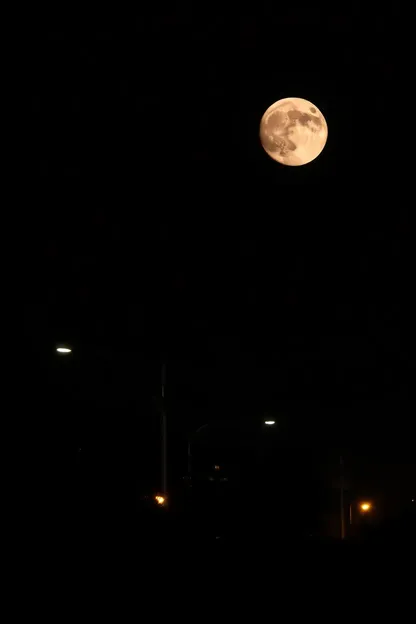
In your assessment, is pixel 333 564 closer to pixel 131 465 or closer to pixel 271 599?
pixel 271 599

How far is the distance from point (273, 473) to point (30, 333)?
973cm

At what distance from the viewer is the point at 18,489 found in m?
5.46

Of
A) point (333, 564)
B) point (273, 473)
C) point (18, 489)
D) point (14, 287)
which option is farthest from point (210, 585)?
point (273, 473)

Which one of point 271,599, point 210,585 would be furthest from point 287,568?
point 210,585

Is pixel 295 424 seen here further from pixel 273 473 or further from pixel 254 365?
pixel 254 365

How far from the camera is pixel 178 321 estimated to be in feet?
47.5

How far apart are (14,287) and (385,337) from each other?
9.03 m

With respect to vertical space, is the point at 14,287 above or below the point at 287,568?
above

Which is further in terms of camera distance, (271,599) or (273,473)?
(273,473)

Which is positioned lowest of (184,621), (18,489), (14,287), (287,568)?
(184,621)

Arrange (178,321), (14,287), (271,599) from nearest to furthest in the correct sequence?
(271,599) < (14,287) < (178,321)

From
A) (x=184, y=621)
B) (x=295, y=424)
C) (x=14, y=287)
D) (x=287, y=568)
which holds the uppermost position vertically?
(x=14, y=287)

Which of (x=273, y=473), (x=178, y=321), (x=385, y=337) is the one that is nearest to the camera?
(x=178, y=321)

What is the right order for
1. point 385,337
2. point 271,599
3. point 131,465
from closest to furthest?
point 271,599 < point 385,337 < point 131,465
